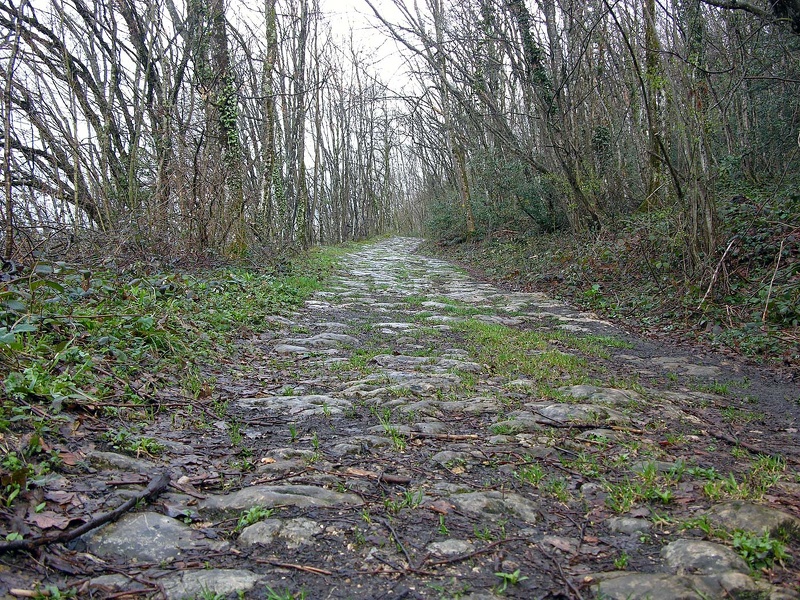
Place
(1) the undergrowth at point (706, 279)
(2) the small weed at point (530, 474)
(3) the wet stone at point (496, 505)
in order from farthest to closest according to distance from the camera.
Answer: (1) the undergrowth at point (706, 279) → (2) the small weed at point (530, 474) → (3) the wet stone at point (496, 505)

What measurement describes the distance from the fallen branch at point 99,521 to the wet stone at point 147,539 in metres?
0.03

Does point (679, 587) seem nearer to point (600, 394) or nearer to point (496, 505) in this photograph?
point (496, 505)

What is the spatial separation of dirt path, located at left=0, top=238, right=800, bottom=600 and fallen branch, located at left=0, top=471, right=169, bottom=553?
4cm

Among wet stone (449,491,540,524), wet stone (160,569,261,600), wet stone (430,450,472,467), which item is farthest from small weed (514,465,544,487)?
wet stone (160,569,261,600)

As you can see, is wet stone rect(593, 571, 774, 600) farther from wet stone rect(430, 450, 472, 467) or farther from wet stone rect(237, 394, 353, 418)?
wet stone rect(237, 394, 353, 418)

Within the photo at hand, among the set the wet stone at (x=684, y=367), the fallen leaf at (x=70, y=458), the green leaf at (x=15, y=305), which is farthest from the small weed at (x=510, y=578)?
the wet stone at (x=684, y=367)

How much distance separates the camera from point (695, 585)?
6.14ft

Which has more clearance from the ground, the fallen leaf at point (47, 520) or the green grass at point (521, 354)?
the fallen leaf at point (47, 520)

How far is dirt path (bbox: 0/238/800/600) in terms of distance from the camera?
197cm

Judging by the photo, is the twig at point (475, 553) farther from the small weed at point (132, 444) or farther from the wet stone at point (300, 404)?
the wet stone at point (300, 404)

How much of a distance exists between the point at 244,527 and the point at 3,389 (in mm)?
1768

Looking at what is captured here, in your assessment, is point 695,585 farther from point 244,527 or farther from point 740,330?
point 740,330

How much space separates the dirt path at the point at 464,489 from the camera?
1967mm

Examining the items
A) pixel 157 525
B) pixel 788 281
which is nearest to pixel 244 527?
pixel 157 525
